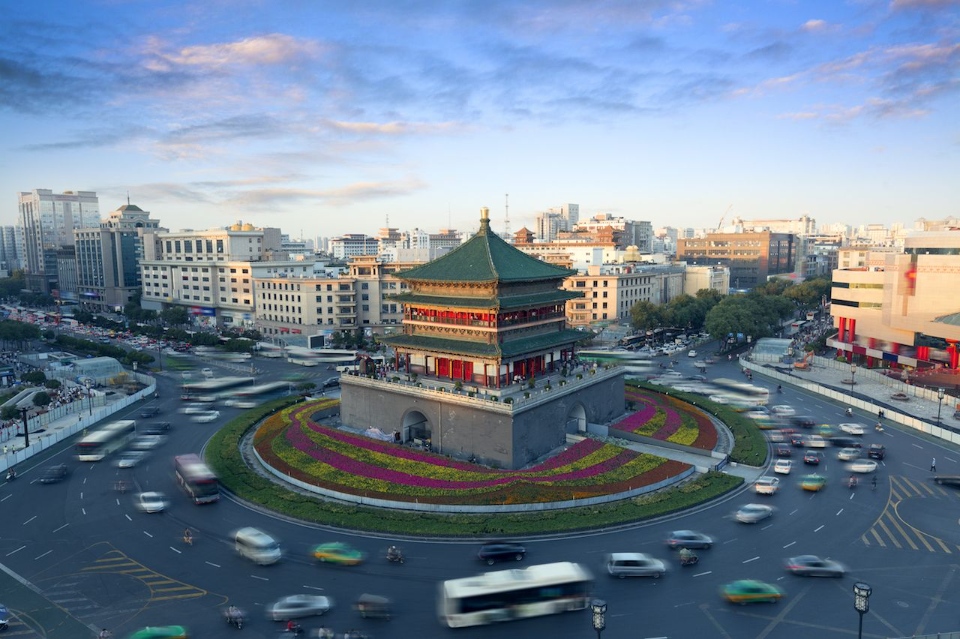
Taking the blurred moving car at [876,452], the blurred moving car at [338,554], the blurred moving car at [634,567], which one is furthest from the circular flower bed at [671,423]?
the blurred moving car at [338,554]

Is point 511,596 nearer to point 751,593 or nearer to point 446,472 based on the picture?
point 751,593

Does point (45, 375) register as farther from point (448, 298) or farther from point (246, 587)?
point (246, 587)

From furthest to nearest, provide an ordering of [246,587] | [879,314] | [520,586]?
[879,314] < [246,587] < [520,586]

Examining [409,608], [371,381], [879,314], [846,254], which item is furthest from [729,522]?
[846,254]

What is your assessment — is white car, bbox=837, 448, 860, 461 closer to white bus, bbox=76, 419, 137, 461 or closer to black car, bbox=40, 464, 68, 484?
white bus, bbox=76, 419, 137, 461

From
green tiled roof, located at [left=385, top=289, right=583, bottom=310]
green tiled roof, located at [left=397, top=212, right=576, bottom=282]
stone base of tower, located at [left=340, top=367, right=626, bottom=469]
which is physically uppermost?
green tiled roof, located at [left=397, top=212, right=576, bottom=282]

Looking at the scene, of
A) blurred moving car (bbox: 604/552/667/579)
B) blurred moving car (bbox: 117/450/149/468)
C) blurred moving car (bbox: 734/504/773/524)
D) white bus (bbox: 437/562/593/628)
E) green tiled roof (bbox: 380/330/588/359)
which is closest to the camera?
white bus (bbox: 437/562/593/628)

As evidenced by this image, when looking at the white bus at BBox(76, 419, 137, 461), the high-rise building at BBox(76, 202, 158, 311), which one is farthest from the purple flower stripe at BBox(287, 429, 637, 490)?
the high-rise building at BBox(76, 202, 158, 311)

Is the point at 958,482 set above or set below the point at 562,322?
below

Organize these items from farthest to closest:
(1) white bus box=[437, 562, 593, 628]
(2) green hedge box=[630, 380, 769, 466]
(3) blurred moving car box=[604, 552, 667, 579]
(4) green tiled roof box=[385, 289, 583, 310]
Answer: (4) green tiled roof box=[385, 289, 583, 310], (2) green hedge box=[630, 380, 769, 466], (3) blurred moving car box=[604, 552, 667, 579], (1) white bus box=[437, 562, 593, 628]
